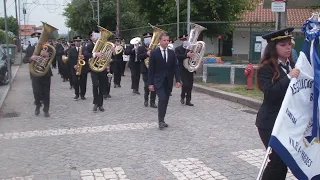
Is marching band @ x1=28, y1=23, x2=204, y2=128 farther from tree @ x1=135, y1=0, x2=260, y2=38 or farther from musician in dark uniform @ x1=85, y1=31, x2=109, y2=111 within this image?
tree @ x1=135, y1=0, x2=260, y2=38

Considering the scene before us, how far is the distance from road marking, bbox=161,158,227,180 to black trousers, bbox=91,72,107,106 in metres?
4.26

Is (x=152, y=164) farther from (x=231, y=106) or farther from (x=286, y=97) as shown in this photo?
(x=231, y=106)

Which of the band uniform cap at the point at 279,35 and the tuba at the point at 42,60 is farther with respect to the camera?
the tuba at the point at 42,60

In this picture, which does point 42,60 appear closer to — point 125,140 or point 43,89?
point 43,89

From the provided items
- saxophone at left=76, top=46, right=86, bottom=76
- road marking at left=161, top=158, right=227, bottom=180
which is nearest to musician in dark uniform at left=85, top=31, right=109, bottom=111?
saxophone at left=76, top=46, right=86, bottom=76

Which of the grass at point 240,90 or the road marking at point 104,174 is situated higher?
the grass at point 240,90

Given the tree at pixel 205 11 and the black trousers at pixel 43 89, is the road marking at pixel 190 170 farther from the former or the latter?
the tree at pixel 205 11

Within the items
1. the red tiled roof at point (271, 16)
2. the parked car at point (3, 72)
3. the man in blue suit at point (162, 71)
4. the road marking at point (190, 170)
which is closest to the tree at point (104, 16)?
the red tiled roof at point (271, 16)

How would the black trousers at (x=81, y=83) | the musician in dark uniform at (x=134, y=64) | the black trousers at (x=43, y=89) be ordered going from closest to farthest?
the black trousers at (x=43, y=89) < the black trousers at (x=81, y=83) < the musician in dark uniform at (x=134, y=64)

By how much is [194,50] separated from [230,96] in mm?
1608

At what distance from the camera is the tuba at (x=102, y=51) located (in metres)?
9.35

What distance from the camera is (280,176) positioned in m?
3.48

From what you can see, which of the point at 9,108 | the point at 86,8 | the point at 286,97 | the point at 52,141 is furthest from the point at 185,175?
the point at 86,8

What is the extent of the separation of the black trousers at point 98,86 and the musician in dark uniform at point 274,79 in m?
6.10
